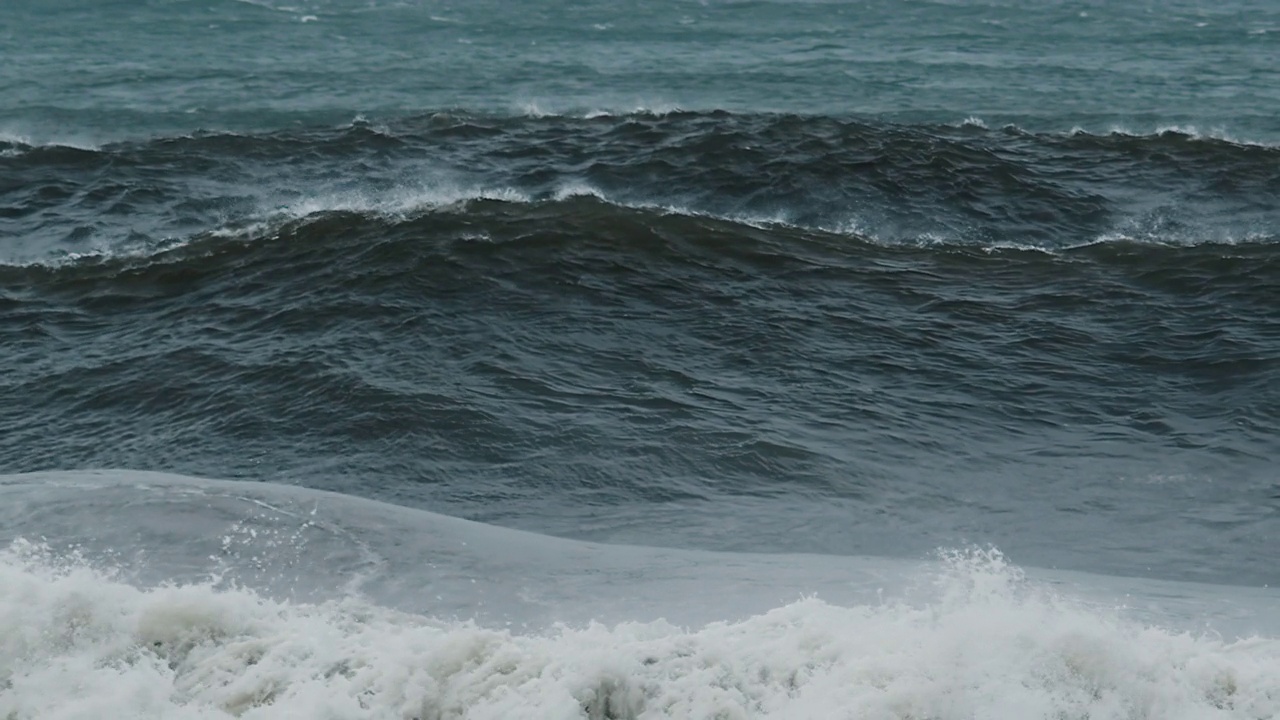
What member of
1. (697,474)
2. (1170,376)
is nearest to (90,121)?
(697,474)

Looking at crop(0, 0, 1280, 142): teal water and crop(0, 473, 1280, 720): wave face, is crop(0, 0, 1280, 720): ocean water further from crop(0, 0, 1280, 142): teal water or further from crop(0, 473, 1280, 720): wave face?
crop(0, 0, 1280, 142): teal water

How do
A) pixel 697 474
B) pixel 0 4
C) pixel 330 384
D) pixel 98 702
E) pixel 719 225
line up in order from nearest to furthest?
pixel 98 702, pixel 697 474, pixel 330 384, pixel 719 225, pixel 0 4

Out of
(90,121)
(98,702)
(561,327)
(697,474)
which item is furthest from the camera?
(90,121)

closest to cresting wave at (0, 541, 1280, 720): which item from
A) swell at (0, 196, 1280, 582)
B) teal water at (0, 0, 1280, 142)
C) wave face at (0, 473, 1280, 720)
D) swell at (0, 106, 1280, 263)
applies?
wave face at (0, 473, 1280, 720)

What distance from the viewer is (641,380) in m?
12.5

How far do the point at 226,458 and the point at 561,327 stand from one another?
141 inches

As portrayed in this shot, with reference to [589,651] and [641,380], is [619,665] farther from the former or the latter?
[641,380]

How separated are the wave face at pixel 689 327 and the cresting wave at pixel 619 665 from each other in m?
2.37

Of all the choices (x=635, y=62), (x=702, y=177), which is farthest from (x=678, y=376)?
(x=635, y=62)

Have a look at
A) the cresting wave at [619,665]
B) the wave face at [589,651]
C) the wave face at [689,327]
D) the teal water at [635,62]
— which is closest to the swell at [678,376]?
the wave face at [689,327]

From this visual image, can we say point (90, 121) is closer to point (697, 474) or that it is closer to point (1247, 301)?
point (697, 474)

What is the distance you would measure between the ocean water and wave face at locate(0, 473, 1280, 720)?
0.9 inches

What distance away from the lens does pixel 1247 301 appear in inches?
556

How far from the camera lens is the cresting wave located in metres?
6.95
